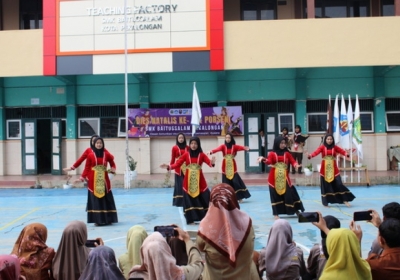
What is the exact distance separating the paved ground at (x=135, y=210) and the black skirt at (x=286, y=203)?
166 mm

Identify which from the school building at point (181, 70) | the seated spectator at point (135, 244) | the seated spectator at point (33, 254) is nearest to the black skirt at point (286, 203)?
the seated spectator at point (135, 244)

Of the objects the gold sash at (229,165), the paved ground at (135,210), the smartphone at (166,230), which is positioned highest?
the gold sash at (229,165)

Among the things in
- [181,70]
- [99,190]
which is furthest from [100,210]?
[181,70]

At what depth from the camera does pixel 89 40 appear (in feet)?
51.6

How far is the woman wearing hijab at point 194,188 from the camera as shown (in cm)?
873

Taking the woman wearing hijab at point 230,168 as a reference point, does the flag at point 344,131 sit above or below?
above

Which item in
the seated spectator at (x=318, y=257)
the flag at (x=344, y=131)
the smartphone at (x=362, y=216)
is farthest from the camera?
the flag at (x=344, y=131)

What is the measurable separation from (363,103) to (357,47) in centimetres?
246

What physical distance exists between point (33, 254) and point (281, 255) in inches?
74.5

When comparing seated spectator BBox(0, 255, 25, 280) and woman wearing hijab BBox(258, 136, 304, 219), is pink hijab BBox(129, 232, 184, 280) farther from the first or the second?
woman wearing hijab BBox(258, 136, 304, 219)

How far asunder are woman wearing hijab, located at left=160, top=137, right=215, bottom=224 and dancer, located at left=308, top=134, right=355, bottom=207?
2.44 m

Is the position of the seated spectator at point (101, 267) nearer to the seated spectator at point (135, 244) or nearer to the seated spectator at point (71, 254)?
the seated spectator at point (135, 244)

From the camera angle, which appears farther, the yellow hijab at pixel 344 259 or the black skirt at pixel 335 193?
the black skirt at pixel 335 193

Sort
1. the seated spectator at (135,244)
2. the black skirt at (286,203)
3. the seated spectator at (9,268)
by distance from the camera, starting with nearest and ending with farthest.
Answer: the seated spectator at (9,268)
the seated spectator at (135,244)
the black skirt at (286,203)
